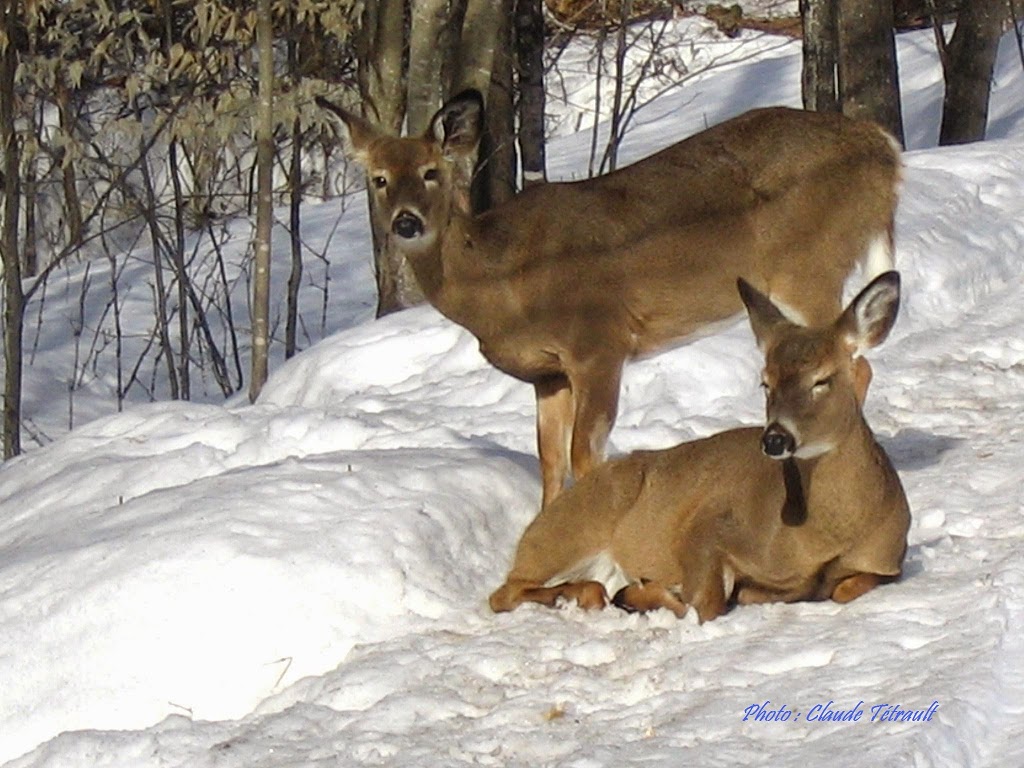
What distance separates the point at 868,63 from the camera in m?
12.0

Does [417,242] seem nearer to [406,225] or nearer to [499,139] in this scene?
[406,225]

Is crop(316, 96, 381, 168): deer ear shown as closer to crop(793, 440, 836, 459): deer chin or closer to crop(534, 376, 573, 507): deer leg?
crop(534, 376, 573, 507): deer leg

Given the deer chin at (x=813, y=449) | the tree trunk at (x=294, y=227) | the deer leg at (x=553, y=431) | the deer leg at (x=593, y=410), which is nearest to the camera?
the deer chin at (x=813, y=449)

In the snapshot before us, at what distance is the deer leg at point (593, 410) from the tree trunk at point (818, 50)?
6815mm

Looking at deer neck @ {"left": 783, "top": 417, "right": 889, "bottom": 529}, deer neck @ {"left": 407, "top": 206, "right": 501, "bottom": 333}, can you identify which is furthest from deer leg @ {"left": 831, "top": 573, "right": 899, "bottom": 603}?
deer neck @ {"left": 407, "top": 206, "right": 501, "bottom": 333}

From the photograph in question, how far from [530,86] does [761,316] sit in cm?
736

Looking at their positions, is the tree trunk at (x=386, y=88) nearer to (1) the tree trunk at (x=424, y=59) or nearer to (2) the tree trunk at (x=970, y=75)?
(1) the tree trunk at (x=424, y=59)

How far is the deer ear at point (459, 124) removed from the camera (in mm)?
7488

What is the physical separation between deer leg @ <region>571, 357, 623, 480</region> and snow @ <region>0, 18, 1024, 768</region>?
30 centimetres

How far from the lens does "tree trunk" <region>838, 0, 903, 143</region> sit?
38.8 ft

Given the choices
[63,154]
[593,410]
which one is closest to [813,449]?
[593,410]

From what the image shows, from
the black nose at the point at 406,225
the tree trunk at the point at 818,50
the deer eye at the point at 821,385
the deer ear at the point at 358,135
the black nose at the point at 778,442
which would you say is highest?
the deer ear at the point at 358,135

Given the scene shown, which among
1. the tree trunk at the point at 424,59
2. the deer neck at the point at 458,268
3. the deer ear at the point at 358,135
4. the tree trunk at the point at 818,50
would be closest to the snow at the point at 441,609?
the deer neck at the point at 458,268

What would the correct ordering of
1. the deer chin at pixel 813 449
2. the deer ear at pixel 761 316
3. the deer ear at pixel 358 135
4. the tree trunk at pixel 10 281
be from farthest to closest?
the tree trunk at pixel 10 281, the deer ear at pixel 358 135, the deer ear at pixel 761 316, the deer chin at pixel 813 449
